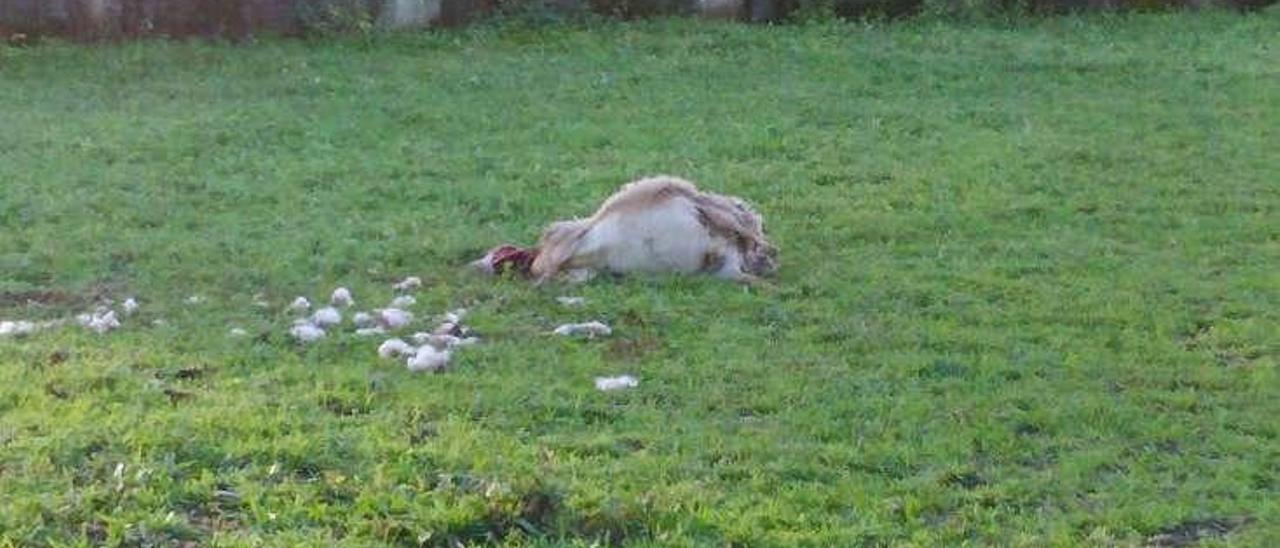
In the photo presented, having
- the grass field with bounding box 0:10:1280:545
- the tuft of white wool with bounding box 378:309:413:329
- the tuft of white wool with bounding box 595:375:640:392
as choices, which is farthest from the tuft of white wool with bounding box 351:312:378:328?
the tuft of white wool with bounding box 595:375:640:392

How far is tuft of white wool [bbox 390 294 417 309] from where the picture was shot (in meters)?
7.93

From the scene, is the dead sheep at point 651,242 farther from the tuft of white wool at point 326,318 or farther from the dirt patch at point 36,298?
the dirt patch at point 36,298

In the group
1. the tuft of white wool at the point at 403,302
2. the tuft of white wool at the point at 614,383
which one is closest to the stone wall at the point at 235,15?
the tuft of white wool at the point at 403,302

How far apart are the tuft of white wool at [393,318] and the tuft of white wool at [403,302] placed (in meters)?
0.19

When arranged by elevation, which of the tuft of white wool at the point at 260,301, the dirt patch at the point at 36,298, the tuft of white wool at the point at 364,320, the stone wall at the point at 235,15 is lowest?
the stone wall at the point at 235,15

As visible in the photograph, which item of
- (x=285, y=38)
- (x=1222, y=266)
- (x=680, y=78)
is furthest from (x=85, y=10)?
(x=1222, y=266)

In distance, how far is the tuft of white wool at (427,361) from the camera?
22.5ft

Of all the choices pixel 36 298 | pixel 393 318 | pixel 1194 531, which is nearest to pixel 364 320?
pixel 393 318

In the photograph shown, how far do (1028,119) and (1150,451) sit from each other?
23.1ft

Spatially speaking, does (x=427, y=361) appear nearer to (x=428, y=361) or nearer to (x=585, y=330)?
(x=428, y=361)

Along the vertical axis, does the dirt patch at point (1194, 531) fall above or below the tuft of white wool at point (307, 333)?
above

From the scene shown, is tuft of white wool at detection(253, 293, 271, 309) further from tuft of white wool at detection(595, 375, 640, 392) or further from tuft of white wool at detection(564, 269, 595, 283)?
tuft of white wool at detection(595, 375, 640, 392)

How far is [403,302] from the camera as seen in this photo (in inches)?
314

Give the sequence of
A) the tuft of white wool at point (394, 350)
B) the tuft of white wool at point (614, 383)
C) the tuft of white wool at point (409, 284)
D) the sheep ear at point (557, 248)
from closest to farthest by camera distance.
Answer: the tuft of white wool at point (614, 383)
the tuft of white wool at point (394, 350)
the tuft of white wool at point (409, 284)
the sheep ear at point (557, 248)
